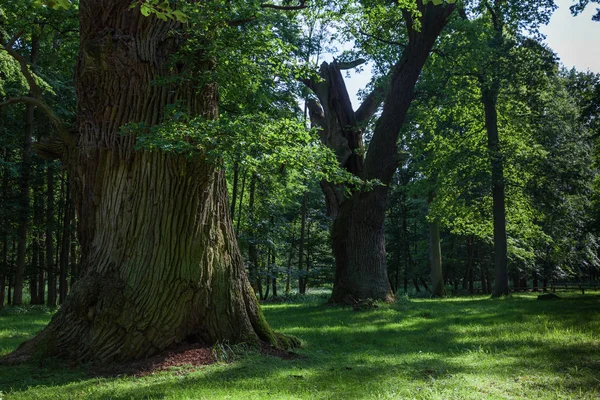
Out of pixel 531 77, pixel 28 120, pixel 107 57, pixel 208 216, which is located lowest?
pixel 208 216

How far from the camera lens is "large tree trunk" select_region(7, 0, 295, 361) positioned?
666 centimetres

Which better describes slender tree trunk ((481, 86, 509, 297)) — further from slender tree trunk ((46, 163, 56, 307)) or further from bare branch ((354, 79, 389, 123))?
slender tree trunk ((46, 163, 56, 307))

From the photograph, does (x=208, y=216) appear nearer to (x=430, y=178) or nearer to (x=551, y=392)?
(x=551, y=392)

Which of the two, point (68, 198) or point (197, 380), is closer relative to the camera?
point (197, 380)

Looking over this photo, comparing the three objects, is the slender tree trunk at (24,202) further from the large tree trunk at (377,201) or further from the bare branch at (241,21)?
the bare branch at (241,21)

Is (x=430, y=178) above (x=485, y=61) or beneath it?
beneath

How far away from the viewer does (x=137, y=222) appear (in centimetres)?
696

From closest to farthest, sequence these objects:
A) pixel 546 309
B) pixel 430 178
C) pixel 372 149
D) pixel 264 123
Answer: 1. pixel 264 123
2. pixel 546 309
3. pixel 372 149
4. pixel 430 178

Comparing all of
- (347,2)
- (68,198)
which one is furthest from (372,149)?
(68,198)

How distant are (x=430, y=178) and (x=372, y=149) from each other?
29.7 ft

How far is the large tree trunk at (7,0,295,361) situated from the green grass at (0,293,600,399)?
0.72m

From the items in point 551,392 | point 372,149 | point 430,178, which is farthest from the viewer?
point 430,178

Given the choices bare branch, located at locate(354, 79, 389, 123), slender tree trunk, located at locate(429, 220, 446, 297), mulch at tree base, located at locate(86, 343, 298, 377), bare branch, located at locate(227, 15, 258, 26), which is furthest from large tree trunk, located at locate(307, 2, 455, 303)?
slender tree trunk, located at locate(429, 220, 446, 297)

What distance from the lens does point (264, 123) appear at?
626 centimetres
